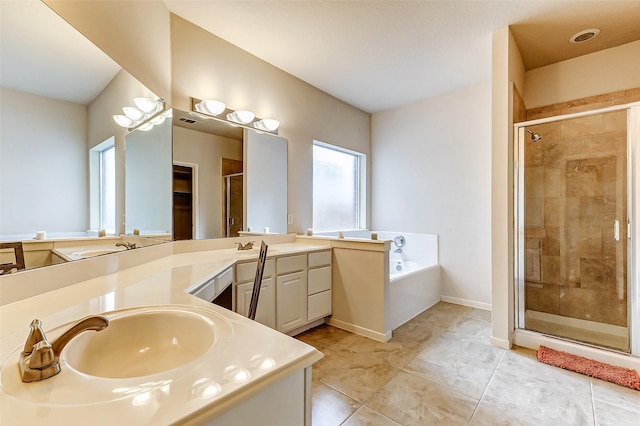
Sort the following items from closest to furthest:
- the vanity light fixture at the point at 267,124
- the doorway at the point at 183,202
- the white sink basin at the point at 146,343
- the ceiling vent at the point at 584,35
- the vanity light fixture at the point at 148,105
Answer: the white sink basin at the point at 146,343, the vanity light fixture at the point at 148,105, the doorway at the point at 183,202, the ceiling vent at the point at 584,35, the vanity light fixture at the point at 267,124

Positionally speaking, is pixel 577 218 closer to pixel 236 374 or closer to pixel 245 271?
pixel 245 271

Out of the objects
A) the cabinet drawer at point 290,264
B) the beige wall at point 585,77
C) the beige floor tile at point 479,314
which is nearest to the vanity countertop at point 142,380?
the cabinet drawer at point 290,264

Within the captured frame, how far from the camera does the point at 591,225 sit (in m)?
2.55

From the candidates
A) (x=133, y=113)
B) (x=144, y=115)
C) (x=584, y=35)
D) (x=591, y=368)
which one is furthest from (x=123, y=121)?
(x=584, y=35)

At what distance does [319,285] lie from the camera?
273cm

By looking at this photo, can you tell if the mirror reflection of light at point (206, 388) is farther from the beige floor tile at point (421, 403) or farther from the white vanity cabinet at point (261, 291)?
the white vanity cabinet at point (261, 291)

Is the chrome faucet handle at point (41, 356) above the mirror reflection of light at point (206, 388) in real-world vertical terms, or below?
above

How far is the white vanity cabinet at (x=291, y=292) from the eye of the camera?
2.39m

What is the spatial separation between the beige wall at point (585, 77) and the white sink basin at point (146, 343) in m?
3.82

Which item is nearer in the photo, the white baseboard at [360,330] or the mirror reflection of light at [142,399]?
the mirror reflection of light at [142,399]

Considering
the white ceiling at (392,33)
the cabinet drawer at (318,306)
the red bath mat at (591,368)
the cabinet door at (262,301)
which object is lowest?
the red bath mat at (591,368)

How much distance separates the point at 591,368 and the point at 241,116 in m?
3.49

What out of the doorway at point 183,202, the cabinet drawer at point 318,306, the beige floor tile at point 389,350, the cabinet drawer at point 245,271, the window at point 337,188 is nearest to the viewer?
the cabinet drawer at point 245,271

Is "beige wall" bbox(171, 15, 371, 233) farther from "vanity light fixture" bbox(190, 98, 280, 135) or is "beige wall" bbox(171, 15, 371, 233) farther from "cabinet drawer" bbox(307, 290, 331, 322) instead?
"cabinet drawer" bbox(307, 290, 331, 322)
